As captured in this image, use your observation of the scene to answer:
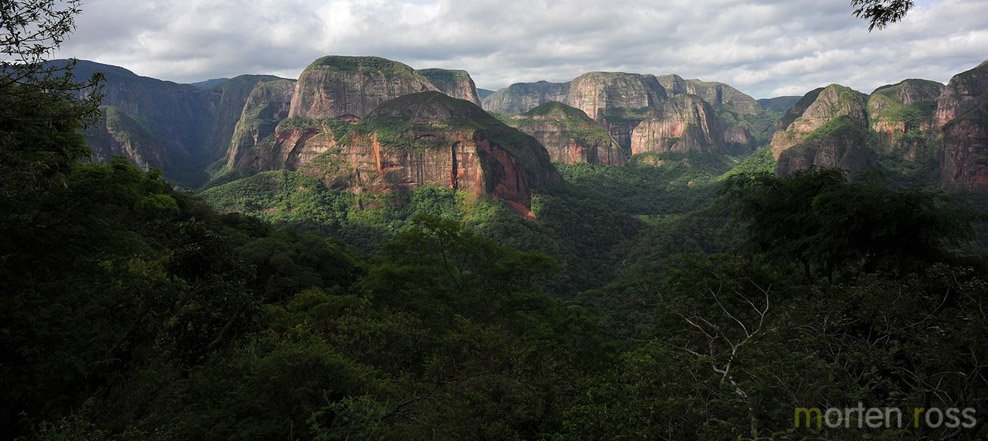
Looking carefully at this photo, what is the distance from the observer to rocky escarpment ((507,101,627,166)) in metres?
184

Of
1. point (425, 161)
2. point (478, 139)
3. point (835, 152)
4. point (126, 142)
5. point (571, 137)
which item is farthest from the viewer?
point (571, 137)

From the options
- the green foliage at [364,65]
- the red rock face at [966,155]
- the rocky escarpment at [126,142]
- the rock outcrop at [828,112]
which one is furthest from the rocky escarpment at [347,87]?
the red rock face at [966,155]

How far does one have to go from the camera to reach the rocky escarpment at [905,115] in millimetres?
129500

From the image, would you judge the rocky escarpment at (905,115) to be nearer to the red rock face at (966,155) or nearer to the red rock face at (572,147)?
the red rock face at (966,155)

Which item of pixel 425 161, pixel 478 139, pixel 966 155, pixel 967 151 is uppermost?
pixel 478 139

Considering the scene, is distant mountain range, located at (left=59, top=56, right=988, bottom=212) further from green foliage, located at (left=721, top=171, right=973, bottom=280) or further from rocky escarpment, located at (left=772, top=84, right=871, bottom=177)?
green foliage, located at (left=721, top=171, right=973, bottom=280)

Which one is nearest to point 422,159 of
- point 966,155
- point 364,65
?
point 364,65

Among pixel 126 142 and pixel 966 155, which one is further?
pixel 126 142

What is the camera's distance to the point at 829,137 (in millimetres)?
119750

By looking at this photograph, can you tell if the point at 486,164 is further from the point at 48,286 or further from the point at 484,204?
the point at 48,286

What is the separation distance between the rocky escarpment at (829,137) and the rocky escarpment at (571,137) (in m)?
52.4

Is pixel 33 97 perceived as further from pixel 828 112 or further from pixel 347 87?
pixel 828 112

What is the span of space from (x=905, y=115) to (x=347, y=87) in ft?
497

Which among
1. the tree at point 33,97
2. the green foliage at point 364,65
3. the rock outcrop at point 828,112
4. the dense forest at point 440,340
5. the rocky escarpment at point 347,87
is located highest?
the green foliage at point 364,65
